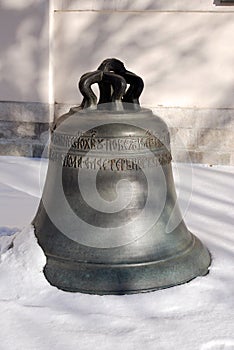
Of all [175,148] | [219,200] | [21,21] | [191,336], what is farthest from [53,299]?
[21,21]

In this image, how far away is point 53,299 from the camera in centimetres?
261

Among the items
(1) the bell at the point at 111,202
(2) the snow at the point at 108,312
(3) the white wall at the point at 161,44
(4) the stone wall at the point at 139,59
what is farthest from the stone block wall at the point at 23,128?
(1) the bell at the point at 111,202

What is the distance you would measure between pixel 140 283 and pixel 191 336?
0.44m

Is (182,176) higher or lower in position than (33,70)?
lower

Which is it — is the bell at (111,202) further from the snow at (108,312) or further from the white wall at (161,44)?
the white wall at (161,44)

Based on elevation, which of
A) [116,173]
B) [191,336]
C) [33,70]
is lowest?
[191,336]

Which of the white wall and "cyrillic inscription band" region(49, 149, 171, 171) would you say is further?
the white wall

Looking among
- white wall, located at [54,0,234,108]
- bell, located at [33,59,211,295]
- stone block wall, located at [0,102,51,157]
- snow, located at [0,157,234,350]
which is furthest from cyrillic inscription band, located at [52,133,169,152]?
stone block wall, located at [0,102,51,157]

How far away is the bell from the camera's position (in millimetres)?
2725

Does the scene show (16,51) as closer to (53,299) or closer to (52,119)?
(52,119)

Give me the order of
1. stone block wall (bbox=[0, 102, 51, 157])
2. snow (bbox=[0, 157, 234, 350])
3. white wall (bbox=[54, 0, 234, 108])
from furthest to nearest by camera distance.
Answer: stone block wall (bbox=[0, 102, 51, 157]) < white wall (bbox=[54, 0, 234, 108]) < snow (bbox=[0, 157, 234, 350])

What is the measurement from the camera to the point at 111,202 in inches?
110

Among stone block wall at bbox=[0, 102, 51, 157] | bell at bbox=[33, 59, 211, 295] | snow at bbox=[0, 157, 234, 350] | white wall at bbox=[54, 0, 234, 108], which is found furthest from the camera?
stone block wall at bbox=[0, 102, 51, 157]

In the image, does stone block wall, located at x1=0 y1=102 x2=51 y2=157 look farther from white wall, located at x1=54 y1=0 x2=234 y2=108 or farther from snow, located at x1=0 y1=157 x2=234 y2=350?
snow, located at x1=0 y1=157 x2=234 y2=350
